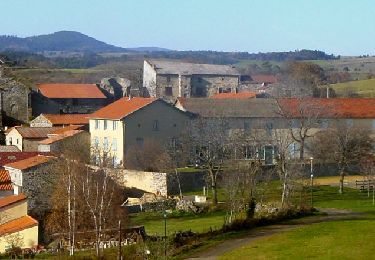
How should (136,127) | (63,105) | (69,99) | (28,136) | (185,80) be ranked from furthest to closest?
(185,80) < (69,99) < (63,105) < (28,136) < (136,127)

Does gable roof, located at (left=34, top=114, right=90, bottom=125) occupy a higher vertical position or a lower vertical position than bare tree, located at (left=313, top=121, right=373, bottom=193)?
higher

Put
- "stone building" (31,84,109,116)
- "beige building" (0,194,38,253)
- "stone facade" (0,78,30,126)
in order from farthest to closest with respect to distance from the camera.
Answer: "stone building" (31,84,109,116)
"stone facade" (0,78,30,126)
"beige building" (0,194,38,253)

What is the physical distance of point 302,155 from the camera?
5569 cm

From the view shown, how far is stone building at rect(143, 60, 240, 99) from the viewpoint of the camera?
93.9m

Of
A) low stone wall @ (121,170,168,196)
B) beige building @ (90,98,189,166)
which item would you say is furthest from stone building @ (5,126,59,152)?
low stone wall @ (121,170,168,196)

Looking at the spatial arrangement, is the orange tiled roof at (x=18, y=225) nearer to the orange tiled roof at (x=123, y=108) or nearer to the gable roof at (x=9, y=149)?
the orange tiled roof at (x=123, y=108)

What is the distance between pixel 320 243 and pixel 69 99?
5576 cm

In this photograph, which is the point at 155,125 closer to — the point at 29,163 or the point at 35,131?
the point at 35,131

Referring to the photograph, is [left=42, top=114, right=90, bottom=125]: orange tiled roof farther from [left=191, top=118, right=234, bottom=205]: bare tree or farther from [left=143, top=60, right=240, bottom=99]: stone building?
[left=143, top=60, right=240, bottom=99]: stone building

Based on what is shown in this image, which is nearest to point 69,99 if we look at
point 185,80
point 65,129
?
point 65,129

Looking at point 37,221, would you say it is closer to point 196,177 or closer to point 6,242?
point 6,242

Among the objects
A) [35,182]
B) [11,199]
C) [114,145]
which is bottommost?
[11,199]

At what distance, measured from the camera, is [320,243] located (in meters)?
25.8

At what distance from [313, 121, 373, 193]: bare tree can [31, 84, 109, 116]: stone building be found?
28356mm
